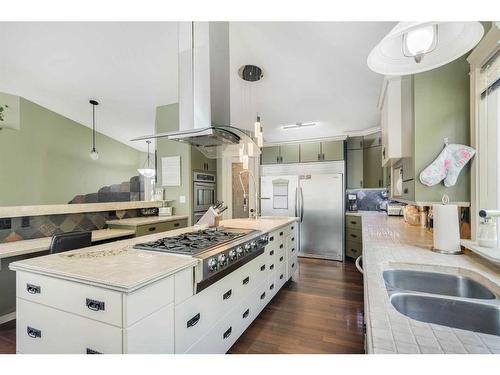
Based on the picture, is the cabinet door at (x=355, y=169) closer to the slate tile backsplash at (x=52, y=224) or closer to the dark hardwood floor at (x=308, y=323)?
the dark hardwood floor at (x=308, y=323)

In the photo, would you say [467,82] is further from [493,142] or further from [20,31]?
[20,31]

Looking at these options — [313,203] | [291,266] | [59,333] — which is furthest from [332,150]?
[59,333]

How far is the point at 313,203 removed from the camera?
177 inches

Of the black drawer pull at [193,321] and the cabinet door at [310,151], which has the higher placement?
the cabinet door at [310,151]

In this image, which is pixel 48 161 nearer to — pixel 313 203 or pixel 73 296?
pixel 73 296

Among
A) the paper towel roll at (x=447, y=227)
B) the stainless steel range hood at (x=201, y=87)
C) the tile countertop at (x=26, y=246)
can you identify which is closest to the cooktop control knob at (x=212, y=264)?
the stainless steel range hood at (x=201, y=87)

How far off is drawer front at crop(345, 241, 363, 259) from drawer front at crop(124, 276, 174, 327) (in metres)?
3.70

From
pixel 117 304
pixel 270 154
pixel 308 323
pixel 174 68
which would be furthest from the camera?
pixel 270 154

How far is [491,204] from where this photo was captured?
55.1 inches

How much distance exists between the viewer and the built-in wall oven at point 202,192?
13.6 feet

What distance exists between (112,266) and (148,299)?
31cm

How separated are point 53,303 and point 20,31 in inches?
114

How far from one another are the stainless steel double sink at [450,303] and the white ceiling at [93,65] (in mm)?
2878
